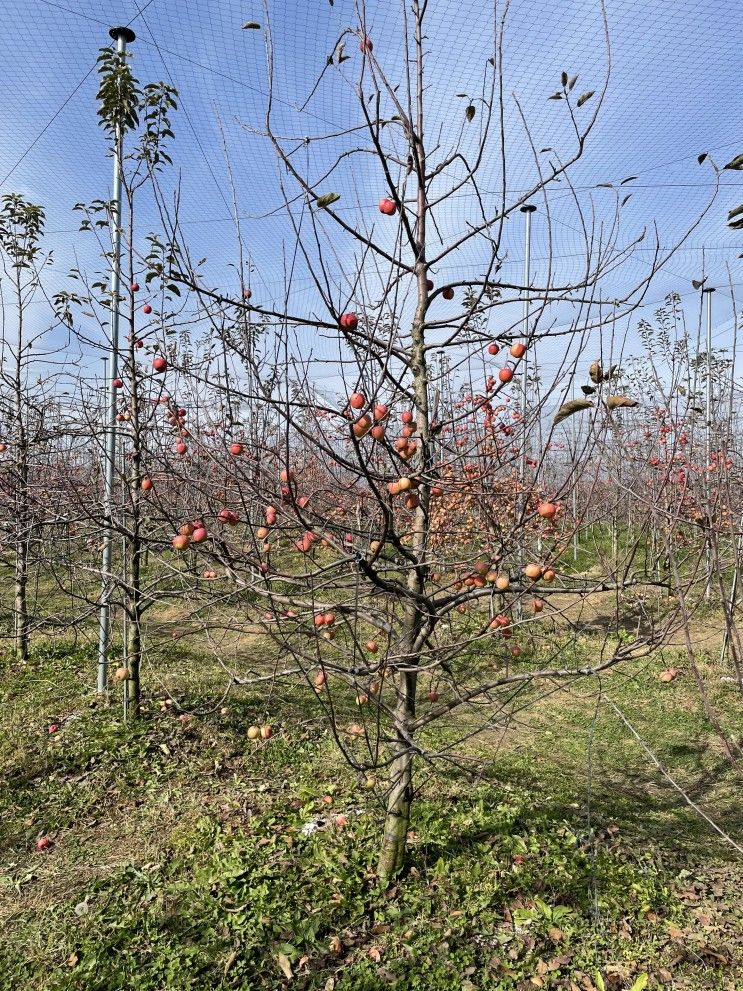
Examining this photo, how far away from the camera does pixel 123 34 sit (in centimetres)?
384

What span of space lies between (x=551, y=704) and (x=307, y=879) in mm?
2805

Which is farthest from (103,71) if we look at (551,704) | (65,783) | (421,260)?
(551,704)

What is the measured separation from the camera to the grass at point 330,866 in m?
2.10

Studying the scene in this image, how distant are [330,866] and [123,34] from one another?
15.8 feet

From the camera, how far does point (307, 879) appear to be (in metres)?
2.46

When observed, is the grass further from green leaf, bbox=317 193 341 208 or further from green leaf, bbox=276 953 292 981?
green leaf, bbox=317 193 341 208

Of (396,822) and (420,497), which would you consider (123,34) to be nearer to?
(420,497)

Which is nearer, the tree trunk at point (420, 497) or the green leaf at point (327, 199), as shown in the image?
the green leaf at point (327, 199)

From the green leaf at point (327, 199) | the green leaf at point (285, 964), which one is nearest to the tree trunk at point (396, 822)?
the green leaf at point (285, 964)

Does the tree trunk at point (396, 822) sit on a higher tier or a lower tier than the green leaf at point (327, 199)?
lower

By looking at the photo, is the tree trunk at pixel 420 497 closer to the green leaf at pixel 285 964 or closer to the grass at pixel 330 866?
the grass at pixel 330 866

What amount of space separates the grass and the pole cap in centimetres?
410

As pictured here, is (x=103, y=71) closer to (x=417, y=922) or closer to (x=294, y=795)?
(x=294, y=795)

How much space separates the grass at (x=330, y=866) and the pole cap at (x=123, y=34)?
4.10 m
